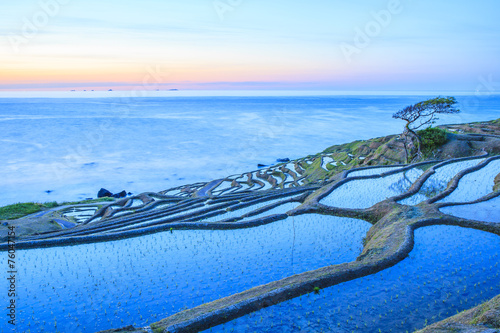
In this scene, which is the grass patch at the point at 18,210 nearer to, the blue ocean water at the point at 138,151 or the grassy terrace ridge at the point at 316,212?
the grassy terrace ridge at the point at 316,212

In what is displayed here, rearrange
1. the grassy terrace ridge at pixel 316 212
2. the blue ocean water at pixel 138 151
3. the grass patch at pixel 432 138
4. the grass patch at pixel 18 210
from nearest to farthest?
the grassy terrace ridge at pixel 316 212 → the grass patch at pixel 18 210 → the grass patch at pixel 432 138 → the blue ocean water at pixel 138 151

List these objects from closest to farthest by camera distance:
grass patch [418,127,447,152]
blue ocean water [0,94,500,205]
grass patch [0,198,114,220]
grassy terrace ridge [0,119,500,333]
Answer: grassy terrace ridge [0,119,500,333]
grass patch [0,198,114,220]
grass patch [418,127,447,152]
blue ocean water [0,94,500,205]

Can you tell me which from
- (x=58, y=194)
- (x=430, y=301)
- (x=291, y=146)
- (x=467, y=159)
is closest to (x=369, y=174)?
(x=467, y=159)

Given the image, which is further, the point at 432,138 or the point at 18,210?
the point at 432,138

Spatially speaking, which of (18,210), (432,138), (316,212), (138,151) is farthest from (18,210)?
(138,151)

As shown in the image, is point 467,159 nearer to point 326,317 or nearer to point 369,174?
point 369,174

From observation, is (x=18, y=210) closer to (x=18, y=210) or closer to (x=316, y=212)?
(x=18, y=210)

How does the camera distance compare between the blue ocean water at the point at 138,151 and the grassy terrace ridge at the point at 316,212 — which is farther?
the blue ocean water at the point at 138,151

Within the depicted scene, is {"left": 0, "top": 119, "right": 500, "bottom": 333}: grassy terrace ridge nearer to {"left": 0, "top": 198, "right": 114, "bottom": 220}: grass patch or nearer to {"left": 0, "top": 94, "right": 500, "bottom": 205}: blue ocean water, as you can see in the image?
{"left": 0, "top": 198, "right": 114, "bottom": 220}: grass patch

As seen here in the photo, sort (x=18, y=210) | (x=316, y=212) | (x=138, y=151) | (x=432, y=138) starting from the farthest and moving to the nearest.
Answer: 1. (x=138, y=151)
2. (x=432, y=138)
3. (x=18, y=210)
4. (x=316, y=212)

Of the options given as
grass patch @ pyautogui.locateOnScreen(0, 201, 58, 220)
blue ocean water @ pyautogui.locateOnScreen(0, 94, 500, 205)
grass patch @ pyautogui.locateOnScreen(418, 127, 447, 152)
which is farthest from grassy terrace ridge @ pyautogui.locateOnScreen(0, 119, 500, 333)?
blue ocean water @ pyautogui.locateOnScreen(0, 94, 500, 205)

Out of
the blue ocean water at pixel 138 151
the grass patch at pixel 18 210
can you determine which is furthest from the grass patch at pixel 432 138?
the grass patch at pixel 18 210
